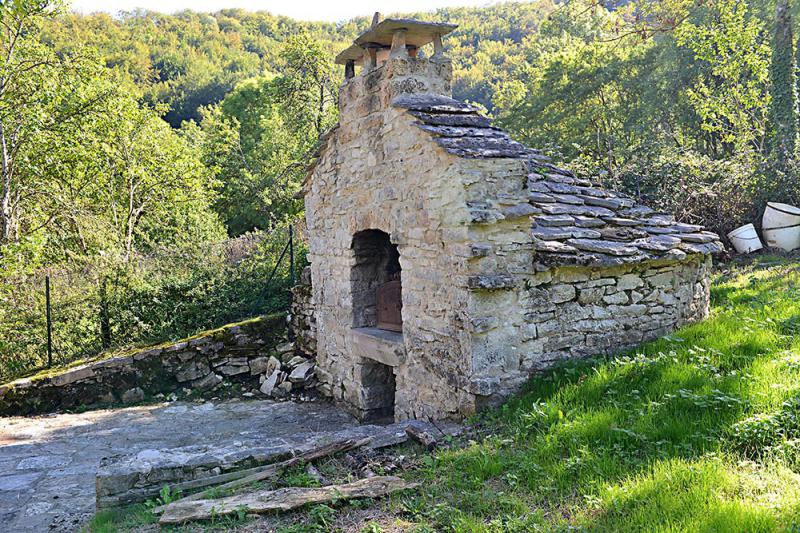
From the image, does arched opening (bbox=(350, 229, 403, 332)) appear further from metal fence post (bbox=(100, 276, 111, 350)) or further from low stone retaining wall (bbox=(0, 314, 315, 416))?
metal fence post (bbox=(100, 276, 111, 350))

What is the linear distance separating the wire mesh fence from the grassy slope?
6.06m

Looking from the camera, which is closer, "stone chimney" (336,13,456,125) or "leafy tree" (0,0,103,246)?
"stone chimney" (336,13,456,125)

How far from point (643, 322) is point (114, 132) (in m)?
11.9

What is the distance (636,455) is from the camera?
3.71m

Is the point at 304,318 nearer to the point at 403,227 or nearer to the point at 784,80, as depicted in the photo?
the point at 403,227

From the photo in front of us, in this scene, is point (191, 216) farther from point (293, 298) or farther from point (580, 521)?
point (580, 521)

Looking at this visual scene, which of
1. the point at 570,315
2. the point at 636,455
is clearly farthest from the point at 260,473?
the point at 570,315

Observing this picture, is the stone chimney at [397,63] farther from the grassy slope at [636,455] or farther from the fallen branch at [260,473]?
the fallen branch at [260,473]

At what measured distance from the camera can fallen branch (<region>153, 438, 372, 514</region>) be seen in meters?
4.34

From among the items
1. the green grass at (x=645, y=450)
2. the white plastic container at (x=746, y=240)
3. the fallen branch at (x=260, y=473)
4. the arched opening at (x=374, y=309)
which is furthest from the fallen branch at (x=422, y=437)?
the white plastic container at (x=746, y=240)

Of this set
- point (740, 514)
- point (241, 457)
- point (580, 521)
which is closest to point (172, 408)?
point (241, 457)

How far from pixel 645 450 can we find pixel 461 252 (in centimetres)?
222

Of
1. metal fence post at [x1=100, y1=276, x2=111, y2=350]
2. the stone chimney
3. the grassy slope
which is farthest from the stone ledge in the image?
metal fence post at [x1=100, y1=276, x2=111, y2=350]

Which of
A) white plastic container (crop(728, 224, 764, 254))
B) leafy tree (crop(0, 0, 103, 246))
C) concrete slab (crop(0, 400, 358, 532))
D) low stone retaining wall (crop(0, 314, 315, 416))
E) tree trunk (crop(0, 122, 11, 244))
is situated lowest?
concrete slab (crop(0, 400, 358, 532))
